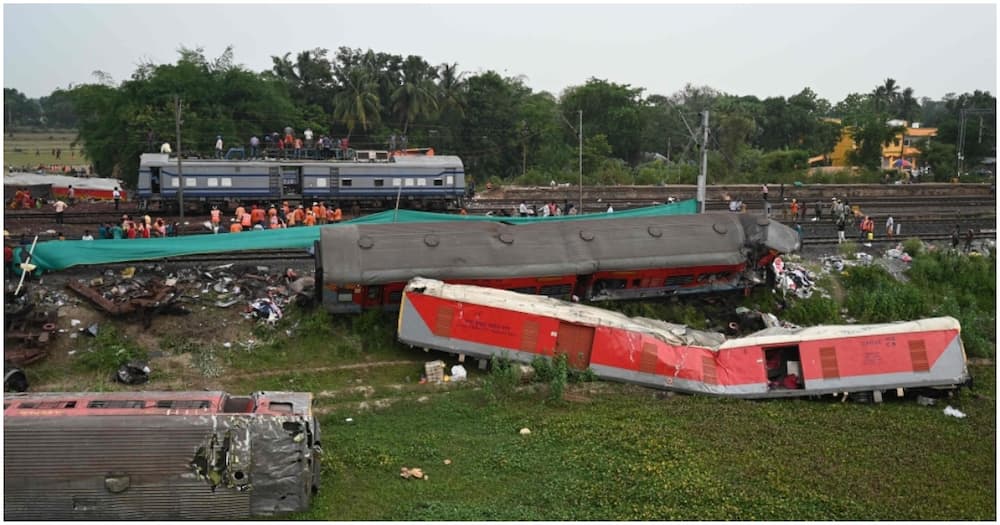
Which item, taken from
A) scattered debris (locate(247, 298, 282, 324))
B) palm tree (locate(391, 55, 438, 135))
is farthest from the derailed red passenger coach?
palm tree (locate(391, 55, 438, 135))

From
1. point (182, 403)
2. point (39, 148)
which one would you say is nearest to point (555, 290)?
point (182, 403)

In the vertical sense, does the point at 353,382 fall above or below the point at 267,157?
below

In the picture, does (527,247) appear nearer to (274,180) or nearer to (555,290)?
(555,290)

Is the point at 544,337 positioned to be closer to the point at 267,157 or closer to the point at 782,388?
the point at 782,388

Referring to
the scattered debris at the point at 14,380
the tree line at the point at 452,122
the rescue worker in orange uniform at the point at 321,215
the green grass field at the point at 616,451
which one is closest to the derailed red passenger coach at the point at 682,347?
the green grass field at the point at 616,451

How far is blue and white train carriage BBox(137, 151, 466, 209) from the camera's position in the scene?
3556cm

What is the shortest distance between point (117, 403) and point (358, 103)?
140ft

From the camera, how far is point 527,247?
23594 mm

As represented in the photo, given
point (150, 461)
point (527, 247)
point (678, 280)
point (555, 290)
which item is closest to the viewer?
point (150, 461)

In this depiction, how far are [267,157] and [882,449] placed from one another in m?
28.8

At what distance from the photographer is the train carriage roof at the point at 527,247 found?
22266mm

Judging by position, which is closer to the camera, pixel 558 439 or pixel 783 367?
pixel 558 439

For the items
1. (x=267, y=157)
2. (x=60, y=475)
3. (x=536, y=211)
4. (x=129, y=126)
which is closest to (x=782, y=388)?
(x=60, y=475)

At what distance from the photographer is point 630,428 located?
17.8m
